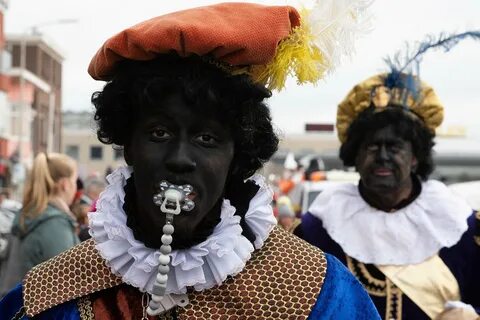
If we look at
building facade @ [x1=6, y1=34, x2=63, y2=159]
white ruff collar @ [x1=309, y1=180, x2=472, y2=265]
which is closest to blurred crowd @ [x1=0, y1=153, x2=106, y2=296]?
white ruff collar @ [x1=309, y1=180, x2=472, y2=265]

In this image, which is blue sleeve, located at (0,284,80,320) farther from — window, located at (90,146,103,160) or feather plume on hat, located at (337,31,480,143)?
window, located at (90,146,103,160)

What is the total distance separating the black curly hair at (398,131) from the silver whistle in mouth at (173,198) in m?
1.89

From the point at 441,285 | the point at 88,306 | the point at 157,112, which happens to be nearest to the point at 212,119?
the point at 157,112

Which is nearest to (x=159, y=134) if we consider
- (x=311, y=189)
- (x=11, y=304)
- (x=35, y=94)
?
(x=11, y=304)

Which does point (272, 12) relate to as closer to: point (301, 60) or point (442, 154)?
point (301, 60)

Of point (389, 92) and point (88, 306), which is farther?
point (389, 92)

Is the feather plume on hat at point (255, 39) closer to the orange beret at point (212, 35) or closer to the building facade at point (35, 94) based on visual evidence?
the orange beret at point (212, 35)

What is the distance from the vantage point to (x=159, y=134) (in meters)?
2.26

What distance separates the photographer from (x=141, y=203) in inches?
90.1

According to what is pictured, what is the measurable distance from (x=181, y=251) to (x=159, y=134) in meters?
0.31

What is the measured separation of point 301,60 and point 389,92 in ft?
5.65

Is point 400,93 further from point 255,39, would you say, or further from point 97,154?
point 97,154

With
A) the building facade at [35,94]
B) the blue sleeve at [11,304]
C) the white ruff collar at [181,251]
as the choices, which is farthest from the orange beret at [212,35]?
the building facade at [35,94]

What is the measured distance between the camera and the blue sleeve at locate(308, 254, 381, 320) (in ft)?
7.54
